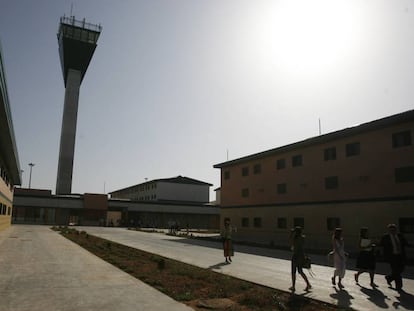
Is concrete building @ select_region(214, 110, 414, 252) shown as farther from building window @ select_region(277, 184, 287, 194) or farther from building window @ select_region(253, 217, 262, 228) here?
building window @ select_region(277, 184, 287, 194)

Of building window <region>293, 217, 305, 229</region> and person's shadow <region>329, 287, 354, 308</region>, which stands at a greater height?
building window <region>293, 217, 305, 229</region>

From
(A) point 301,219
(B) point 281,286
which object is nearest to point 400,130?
(A) point 301,219

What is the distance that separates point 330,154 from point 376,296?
66.2ft

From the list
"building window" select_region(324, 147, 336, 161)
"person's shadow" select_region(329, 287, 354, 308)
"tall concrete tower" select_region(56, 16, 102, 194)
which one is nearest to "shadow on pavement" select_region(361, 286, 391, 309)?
"person's shadow" select_region(329, 287, 354, 308)

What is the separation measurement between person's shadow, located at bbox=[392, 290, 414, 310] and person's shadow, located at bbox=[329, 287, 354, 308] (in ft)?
3.53

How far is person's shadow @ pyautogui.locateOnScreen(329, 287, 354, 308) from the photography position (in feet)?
29.6

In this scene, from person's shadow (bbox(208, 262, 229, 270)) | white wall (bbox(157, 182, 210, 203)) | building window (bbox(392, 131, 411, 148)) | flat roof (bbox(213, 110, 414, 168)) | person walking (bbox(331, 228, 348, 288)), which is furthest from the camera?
white wall (bbox(157, 182, 210, 203))

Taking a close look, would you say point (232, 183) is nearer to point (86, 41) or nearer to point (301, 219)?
point (301, 219)

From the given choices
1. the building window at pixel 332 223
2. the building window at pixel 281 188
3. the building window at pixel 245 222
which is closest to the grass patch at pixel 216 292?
the building window at pixel 332 223

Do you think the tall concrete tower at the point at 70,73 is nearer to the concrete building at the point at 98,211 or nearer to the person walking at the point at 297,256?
the concrete building at the point at 98,211

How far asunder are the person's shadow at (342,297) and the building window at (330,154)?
19.2 meters

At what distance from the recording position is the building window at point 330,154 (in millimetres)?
28969

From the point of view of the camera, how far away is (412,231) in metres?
22.0

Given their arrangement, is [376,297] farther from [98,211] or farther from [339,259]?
[98,211]
